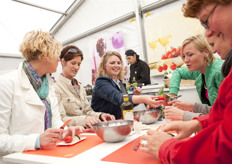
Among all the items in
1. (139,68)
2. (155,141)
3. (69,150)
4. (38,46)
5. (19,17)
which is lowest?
(69,150)

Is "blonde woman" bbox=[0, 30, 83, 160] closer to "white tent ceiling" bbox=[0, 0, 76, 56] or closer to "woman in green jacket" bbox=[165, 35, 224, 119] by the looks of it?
"woman in green jacket" bbox=[165, 35, 224, 119]

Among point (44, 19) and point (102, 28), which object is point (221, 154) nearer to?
point (102, 28)

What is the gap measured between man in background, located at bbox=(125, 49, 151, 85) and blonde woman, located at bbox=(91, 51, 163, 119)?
187 centimetres

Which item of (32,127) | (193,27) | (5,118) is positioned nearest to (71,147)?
(32,127)

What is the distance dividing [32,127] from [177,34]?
151 inches

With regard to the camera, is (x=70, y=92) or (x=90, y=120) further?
(x=70, y=92)

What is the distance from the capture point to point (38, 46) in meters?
1.38

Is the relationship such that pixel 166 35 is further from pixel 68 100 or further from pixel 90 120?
pixel 90 120

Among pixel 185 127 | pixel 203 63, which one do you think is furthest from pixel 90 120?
pixel 203 63

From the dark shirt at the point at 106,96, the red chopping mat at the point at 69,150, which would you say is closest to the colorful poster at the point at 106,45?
the dark shirt at the point at 106,96

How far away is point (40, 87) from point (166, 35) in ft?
11.9

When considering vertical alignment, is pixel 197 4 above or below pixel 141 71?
above

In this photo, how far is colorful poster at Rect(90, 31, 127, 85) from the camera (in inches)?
212

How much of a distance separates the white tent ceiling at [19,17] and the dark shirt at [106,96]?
Result: 4742 millimetres
